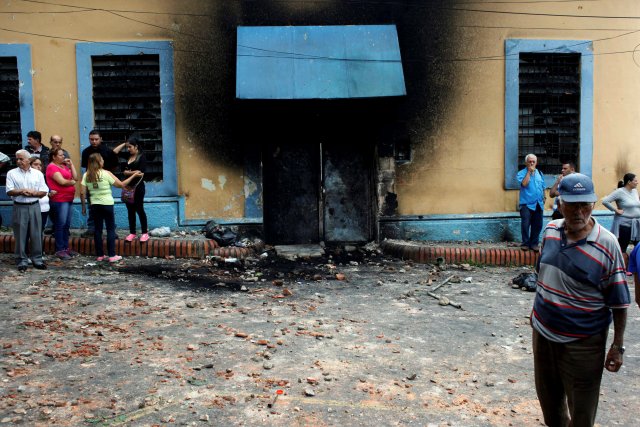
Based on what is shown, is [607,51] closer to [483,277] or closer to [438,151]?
[438,151]

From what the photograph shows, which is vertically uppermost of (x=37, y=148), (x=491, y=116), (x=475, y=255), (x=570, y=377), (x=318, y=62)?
(x=318, y=62)

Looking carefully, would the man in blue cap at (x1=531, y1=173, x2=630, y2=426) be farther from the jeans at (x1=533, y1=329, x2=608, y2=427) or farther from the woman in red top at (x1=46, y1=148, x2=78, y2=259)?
the woman in red top at (x1=46, y1=148, x2=78, y2=259)

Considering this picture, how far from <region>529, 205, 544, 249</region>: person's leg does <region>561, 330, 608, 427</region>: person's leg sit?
21.5 feet

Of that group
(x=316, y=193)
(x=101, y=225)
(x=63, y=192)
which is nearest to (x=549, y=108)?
(x=316, y=193)

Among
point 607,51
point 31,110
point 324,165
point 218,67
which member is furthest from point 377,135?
point 31,110

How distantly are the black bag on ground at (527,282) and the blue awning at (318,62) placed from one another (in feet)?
11.4

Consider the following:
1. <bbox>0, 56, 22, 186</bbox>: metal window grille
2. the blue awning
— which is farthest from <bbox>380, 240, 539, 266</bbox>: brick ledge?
<bbox>0, 56, 22, 186</bbox>: metal window grille

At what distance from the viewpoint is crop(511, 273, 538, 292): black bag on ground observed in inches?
308

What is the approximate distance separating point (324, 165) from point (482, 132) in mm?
2916

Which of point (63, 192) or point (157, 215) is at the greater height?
point (63, 192)

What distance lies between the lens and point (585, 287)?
10.6 ft

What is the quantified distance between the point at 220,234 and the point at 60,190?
8.34 feet

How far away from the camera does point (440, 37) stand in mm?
10227

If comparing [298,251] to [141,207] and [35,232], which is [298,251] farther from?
[35,232]
